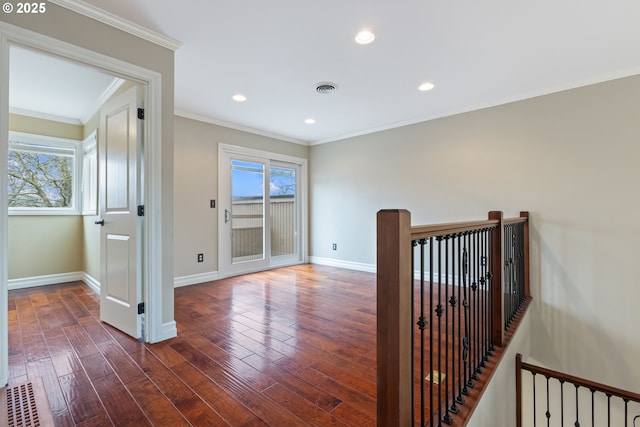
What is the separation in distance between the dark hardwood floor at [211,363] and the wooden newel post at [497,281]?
35.2 inches

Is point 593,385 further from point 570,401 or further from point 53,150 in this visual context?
point 53,150

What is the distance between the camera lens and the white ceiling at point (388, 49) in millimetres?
1866

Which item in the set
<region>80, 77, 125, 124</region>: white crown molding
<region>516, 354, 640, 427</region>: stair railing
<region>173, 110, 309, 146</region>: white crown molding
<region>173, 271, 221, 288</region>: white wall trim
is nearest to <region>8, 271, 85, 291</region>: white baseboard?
<region>173, 271, 221, 288</region>: white wall trim

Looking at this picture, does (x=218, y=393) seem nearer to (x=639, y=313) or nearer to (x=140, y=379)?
(x=140, y=379)

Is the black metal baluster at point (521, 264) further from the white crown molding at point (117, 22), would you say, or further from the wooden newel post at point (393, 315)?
the white crown molding at point (117, 22)

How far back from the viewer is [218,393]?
5.12 feet

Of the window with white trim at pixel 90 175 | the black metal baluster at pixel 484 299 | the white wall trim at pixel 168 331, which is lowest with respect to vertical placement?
the white wall trim at pixel 168 331

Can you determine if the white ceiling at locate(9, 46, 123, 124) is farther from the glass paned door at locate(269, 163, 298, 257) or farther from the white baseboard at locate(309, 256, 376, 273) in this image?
the white baseboard at locate(309, 256, 376, 273)

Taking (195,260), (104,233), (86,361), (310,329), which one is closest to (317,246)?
(195,260)

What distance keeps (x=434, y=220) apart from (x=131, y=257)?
352 centimetres

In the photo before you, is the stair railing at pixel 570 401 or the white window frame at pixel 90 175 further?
the white window frame at pixel 90 175

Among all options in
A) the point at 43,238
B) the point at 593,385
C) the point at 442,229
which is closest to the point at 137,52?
the point at 442,229

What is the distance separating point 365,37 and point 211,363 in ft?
8.48

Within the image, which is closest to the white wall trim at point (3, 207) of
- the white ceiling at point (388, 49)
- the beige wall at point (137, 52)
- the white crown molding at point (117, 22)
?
the beige wall at point (137, 52)
